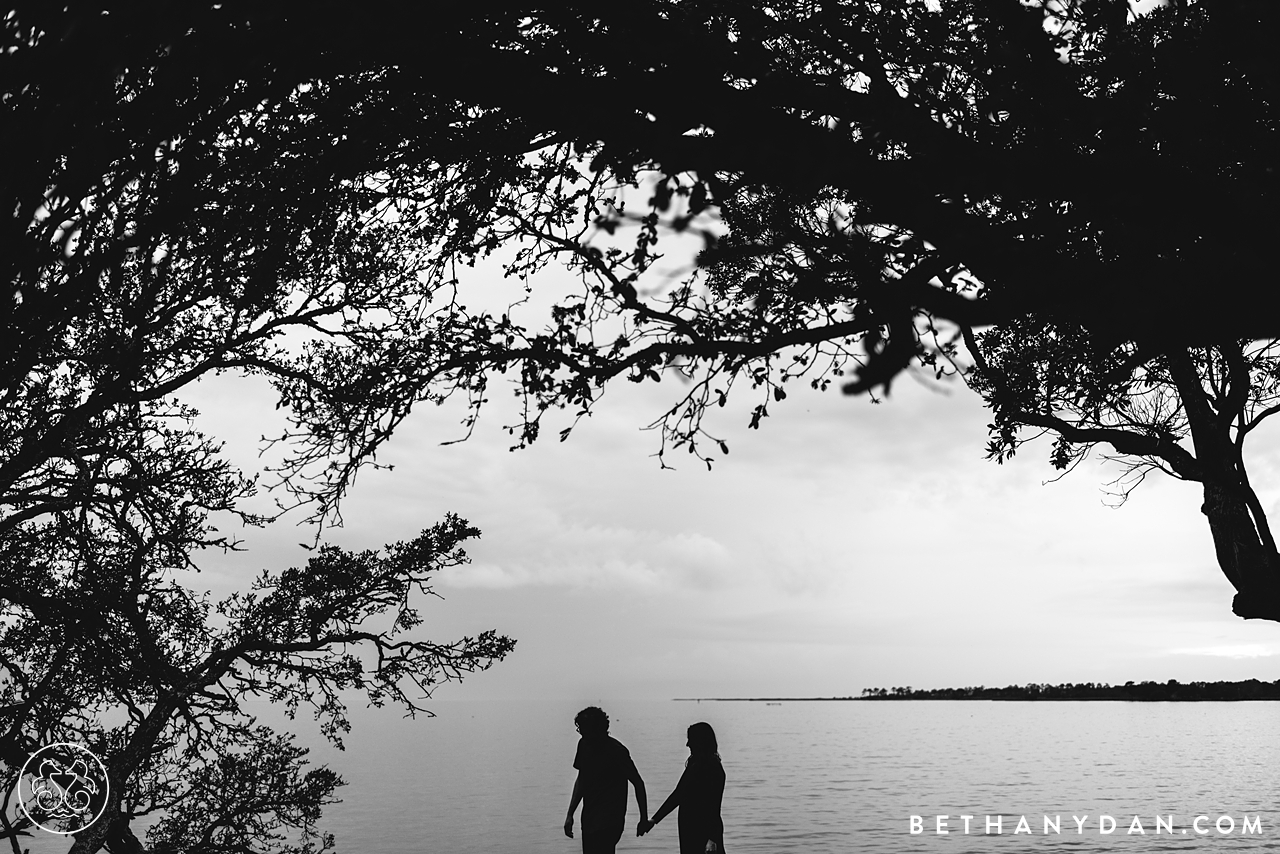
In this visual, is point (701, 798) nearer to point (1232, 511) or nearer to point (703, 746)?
point (703, 746)

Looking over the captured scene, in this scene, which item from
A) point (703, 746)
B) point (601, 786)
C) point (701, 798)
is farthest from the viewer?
point (703, 746)

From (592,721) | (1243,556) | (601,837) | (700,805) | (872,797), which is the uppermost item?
(1243,556)

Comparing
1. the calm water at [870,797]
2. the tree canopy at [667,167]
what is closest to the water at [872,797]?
the calm water at [870,797]

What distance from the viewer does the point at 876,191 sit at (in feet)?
14.4

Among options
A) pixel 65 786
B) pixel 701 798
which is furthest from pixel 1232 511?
pixel 65 786

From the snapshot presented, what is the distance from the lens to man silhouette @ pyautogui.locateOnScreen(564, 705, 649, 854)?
10000 millimetres

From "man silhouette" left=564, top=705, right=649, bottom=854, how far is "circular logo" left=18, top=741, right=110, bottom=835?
524 centimetres

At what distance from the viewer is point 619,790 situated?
398 inches

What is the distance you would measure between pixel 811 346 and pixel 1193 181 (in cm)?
231

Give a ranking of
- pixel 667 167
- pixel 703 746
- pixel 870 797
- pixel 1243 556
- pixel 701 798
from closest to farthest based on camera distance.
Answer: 1. pixel 667 167
2. pixel 701 798
3. pixel 703 746
4. pixel 1243 556
5. pixel 870 797

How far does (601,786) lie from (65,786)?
20.4 ft

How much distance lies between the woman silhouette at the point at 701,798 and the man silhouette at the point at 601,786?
0.42m

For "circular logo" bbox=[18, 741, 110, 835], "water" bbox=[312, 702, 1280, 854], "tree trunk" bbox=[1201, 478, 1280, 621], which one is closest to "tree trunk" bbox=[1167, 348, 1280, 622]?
"tree trunk" bbox=[1201, 478, 1280, 621]

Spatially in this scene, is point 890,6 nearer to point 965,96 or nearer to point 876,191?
point 965,96
